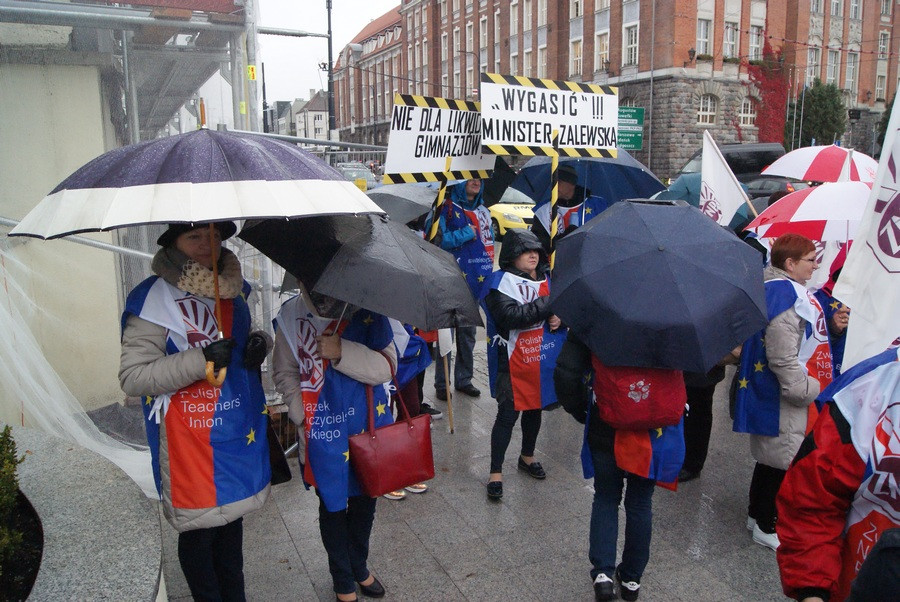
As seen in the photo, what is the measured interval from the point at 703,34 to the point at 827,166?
111 feet

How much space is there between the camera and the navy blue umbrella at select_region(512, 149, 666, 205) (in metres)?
6.15

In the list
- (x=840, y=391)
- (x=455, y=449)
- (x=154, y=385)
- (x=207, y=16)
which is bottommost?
(x=455, y=449)

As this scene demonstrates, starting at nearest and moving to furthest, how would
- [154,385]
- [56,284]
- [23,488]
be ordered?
[154,385] < [23,488] < [56,284]

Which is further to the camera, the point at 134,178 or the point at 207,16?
the point at 207,16

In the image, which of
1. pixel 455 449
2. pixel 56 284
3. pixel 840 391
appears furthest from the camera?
pixel 455 449

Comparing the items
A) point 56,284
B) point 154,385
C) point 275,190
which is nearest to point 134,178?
point 275,190

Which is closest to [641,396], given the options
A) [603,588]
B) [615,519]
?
[615,519]

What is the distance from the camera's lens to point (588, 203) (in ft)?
21.2

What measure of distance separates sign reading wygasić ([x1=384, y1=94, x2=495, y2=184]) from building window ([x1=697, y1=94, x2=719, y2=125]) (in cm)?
3346

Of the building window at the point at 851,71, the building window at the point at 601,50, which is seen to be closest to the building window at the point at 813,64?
the building window at the point at 851,71

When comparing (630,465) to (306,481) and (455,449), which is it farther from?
(455,449)

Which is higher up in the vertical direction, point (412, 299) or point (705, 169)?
point (705, 169)

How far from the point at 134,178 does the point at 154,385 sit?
2.55 feet

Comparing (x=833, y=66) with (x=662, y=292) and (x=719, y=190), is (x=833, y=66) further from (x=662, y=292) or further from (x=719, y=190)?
(x=662, y=292)
